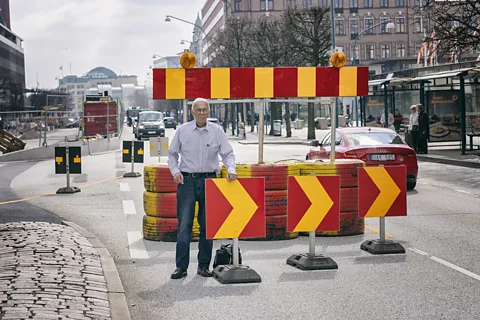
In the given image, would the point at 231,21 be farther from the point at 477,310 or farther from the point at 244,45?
the point at 477,310

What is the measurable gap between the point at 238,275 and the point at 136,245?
277 centimetres

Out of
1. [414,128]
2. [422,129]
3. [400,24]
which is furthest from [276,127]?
[400,24]

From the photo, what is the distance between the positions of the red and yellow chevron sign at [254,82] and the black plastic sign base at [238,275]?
3.31m

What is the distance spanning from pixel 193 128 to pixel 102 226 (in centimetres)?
461

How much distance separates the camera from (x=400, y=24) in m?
119

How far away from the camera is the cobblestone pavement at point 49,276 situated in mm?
6301

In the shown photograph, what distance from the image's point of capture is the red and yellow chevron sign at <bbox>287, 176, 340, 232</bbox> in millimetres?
9203

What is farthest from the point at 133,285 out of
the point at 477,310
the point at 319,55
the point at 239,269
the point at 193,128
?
the point at 319,55

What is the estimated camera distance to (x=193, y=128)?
8.77m

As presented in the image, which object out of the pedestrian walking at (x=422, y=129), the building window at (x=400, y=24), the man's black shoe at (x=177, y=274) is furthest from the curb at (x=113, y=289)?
the building window at (x=400, y=24)

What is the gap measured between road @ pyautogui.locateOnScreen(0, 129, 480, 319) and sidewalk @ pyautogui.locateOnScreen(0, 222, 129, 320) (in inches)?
12.5

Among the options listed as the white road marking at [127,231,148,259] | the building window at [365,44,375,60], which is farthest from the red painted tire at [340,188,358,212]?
the building window at [365,44,375,60]

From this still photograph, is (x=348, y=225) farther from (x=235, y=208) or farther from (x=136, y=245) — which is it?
(x=235, y=208)

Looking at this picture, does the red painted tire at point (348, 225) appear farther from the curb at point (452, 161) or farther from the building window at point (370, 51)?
the building window at point (370, 51)
